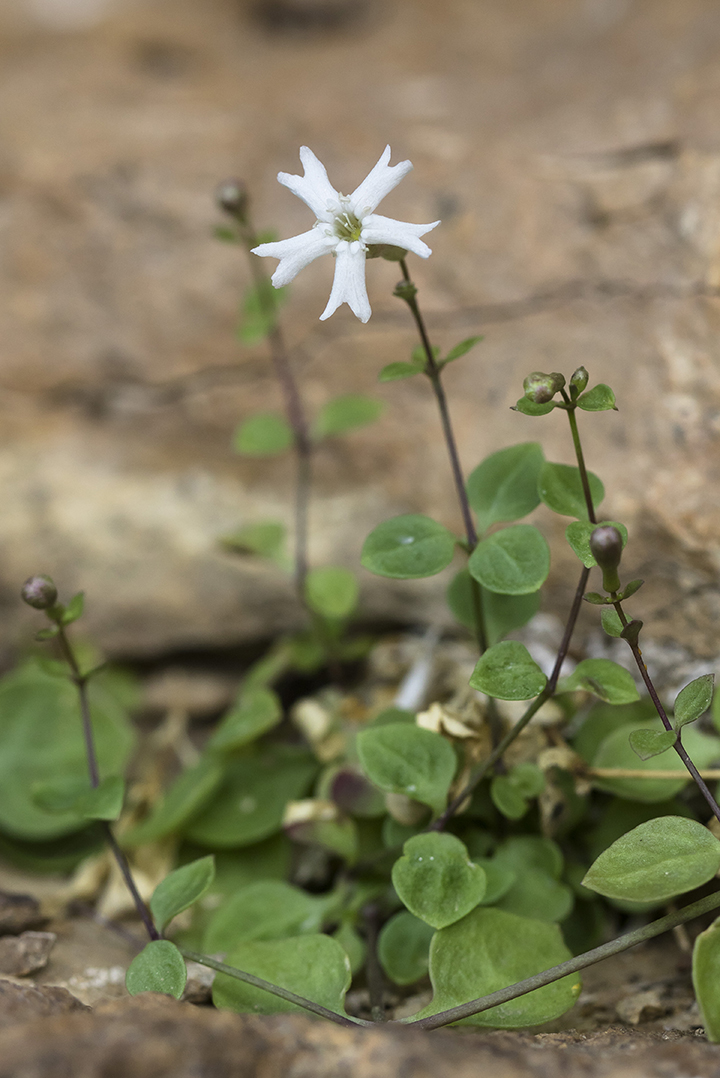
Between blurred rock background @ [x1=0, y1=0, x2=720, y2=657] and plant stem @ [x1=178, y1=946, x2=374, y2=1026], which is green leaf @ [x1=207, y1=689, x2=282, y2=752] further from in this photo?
plant stem @ [x1=178, y1=946, x2=374, y2=1026]

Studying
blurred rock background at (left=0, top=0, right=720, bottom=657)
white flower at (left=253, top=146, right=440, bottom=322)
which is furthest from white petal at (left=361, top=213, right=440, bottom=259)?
blurred rock background at (left=0, top=0, right=720, bottom=657)

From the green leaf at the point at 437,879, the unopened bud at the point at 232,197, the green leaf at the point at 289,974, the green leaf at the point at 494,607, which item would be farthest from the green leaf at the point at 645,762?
the unopened bud at the point at 232,197

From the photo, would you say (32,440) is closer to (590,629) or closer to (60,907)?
(60,907)

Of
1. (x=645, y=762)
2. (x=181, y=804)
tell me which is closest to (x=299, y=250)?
(x=645, y=762)

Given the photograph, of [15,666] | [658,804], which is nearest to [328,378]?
[15,666]

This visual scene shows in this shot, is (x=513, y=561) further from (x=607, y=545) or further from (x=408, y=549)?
(x=607, y=545)

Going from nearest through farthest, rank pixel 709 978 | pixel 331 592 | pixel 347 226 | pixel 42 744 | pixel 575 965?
1. pixel 709 978
2. pixel 575 965
3. pixel 347 226
4. pixel 331 592
5. pixel 42 744
